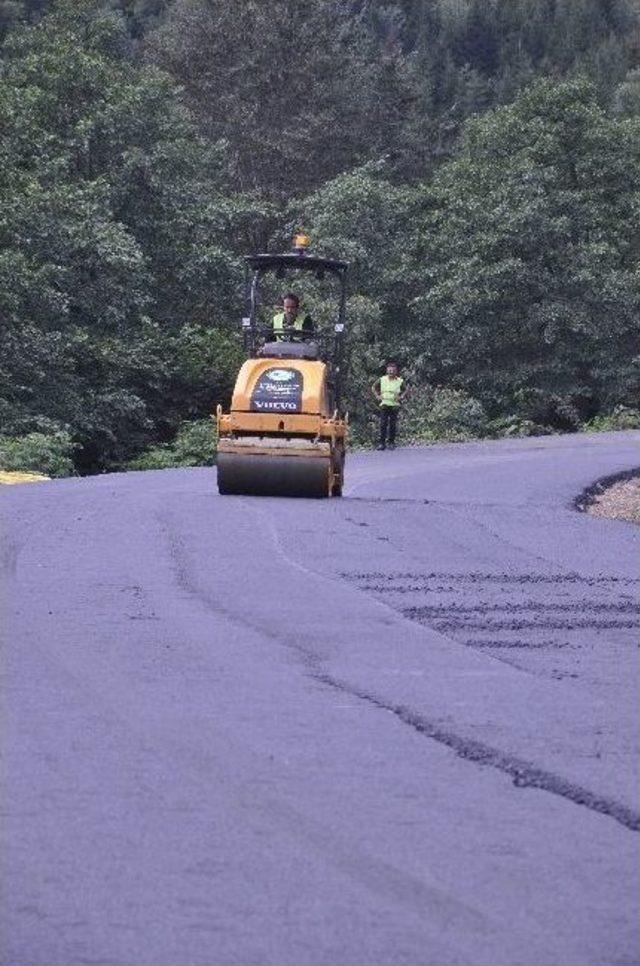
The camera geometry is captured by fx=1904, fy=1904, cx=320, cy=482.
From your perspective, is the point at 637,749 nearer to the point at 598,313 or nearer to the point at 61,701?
the point at 61,701

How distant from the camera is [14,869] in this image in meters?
5.91

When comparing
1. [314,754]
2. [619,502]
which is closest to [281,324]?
[619,502]

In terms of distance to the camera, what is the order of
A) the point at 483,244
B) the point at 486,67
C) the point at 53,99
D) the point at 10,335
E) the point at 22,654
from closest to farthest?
the point at 22,654 → the point at 10,335 → the point at 53,99 → the point at 483,244 → the point at 486,67

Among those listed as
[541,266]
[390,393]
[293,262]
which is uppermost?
[541,266]

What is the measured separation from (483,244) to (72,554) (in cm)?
4054

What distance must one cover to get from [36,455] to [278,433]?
12.1m

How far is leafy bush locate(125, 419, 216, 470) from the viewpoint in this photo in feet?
131

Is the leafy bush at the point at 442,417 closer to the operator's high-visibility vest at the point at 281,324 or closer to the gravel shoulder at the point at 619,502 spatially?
the gravel shoulder at the point at 619,502

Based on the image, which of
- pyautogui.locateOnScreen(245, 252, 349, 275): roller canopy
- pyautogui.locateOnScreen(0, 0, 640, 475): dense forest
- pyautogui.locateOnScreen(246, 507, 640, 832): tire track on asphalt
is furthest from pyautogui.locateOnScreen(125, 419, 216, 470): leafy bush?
pyautogui.locateOnScreen(246, 507, 640, 832): tire track on asphalt

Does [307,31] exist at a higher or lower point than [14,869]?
higher

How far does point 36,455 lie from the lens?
3297cm

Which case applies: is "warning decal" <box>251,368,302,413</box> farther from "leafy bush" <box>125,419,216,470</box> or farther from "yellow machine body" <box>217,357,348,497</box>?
"leafy bush" <box>125,419,216,470</box>

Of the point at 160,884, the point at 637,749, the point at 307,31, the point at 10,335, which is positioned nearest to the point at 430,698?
the point at 637,749

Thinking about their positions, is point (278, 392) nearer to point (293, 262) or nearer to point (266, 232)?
point (293, 262)
